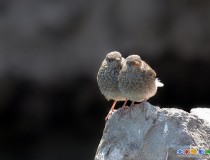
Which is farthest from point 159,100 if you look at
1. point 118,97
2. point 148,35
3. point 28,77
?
point 118,97

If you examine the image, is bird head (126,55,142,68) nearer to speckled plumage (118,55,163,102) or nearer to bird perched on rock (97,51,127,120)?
speckled plumage (118,55,163,102)

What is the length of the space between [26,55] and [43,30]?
1.33 ft

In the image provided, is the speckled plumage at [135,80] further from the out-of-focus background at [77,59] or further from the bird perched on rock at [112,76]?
the out-of-focus background at [77,59]

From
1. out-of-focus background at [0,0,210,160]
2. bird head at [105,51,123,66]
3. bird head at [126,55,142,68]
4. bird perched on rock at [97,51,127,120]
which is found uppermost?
bird head at [126,55,142,68]

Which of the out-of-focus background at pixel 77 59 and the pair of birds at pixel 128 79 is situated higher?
the pair of birds at pixel 128 79

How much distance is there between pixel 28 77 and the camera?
9.21m

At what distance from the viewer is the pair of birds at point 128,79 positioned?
535cm

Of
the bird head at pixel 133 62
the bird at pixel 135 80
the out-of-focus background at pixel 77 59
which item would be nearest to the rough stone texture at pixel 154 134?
the bird at pixel 135 80

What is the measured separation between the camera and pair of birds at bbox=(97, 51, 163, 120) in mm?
5352

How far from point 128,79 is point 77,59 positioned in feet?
12.5

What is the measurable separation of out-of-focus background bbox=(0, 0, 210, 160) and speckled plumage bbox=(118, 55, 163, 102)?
343cm

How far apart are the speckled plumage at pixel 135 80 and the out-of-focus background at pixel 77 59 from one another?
3434 mm

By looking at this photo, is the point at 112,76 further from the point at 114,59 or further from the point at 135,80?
the point at 135,80

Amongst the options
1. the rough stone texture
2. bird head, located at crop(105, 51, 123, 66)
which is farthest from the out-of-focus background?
the rough stone texture
